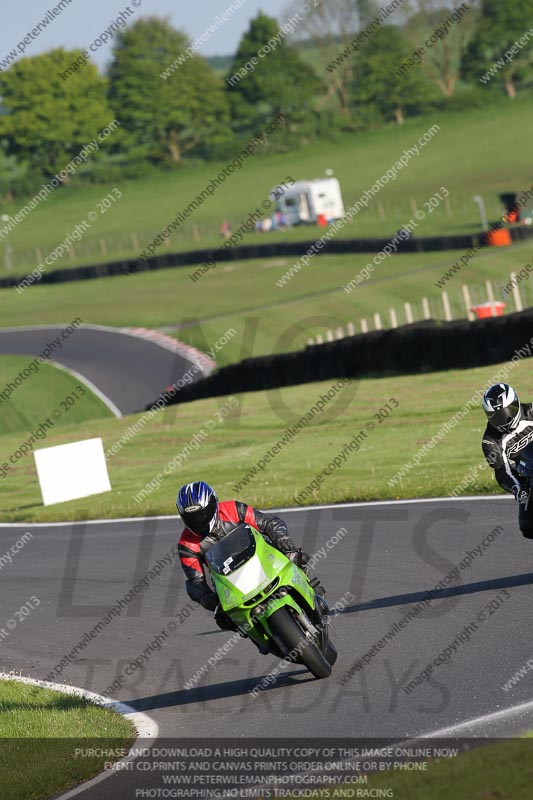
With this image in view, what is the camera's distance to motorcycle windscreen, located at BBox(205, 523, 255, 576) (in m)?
8.29

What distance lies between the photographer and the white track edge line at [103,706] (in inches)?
304

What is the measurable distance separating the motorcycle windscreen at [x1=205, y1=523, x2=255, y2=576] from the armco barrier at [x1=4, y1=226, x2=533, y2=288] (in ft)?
149

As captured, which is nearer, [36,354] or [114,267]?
[36,354]

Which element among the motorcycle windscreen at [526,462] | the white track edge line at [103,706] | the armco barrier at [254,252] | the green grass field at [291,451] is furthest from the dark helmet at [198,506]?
the armco barrier at [254,252]

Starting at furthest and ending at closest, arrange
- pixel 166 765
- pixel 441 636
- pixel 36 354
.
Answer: pixel 36 354 → pixel 441 636 → pixel 166 765

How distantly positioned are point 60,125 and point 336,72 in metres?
27.4

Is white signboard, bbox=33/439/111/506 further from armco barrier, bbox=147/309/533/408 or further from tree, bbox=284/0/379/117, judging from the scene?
tree, bbox=284/0/379/117

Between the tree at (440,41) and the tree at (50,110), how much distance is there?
3110 cm

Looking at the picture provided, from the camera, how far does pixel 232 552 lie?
832 cm

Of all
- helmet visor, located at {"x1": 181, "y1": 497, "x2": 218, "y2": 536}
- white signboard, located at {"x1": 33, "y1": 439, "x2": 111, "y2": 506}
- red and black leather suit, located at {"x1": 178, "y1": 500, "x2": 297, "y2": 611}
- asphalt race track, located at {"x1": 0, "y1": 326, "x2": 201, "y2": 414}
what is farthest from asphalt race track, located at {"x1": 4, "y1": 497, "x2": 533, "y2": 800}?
asphalt race track, located at {"x1": 0, "y1": 326, "x2": 201, "y2": 414}

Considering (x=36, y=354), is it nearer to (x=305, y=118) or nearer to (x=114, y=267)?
(x=114, y=267)

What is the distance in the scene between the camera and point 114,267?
68875 mm

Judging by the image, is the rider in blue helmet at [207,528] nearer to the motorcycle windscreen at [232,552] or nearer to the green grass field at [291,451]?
the motorcycle windscreen at [232,552]

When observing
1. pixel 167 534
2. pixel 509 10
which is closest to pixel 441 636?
pixel 167 534
